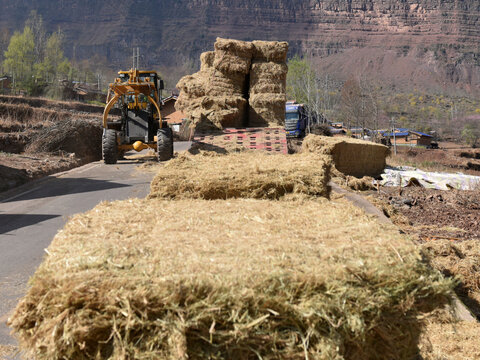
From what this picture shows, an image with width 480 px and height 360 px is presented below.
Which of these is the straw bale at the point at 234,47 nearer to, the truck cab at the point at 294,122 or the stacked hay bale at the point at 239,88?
the stacked hay bale at the point at 239,88

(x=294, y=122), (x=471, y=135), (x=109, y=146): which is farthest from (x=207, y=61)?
(x=471, y=135)

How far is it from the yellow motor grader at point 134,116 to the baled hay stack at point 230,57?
398 cm

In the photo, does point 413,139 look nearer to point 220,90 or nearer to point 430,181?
point 430,181

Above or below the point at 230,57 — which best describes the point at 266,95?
below

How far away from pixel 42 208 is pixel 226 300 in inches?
338

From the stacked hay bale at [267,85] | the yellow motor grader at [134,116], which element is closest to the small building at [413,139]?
the yellow motor grader at [134,116]

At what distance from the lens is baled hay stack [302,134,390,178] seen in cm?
1533

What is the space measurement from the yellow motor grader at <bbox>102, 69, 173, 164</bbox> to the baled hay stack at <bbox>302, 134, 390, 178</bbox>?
506cm

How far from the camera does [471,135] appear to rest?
2240 inches

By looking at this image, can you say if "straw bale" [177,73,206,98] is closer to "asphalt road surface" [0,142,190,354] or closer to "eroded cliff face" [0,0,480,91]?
"asphalt road surface" [0,142,190,354]

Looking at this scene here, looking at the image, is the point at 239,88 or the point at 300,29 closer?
the point at 239,88

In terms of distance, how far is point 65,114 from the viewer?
113ft

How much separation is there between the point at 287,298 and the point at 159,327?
2.03 feet

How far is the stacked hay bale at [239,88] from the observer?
12.3 metres
